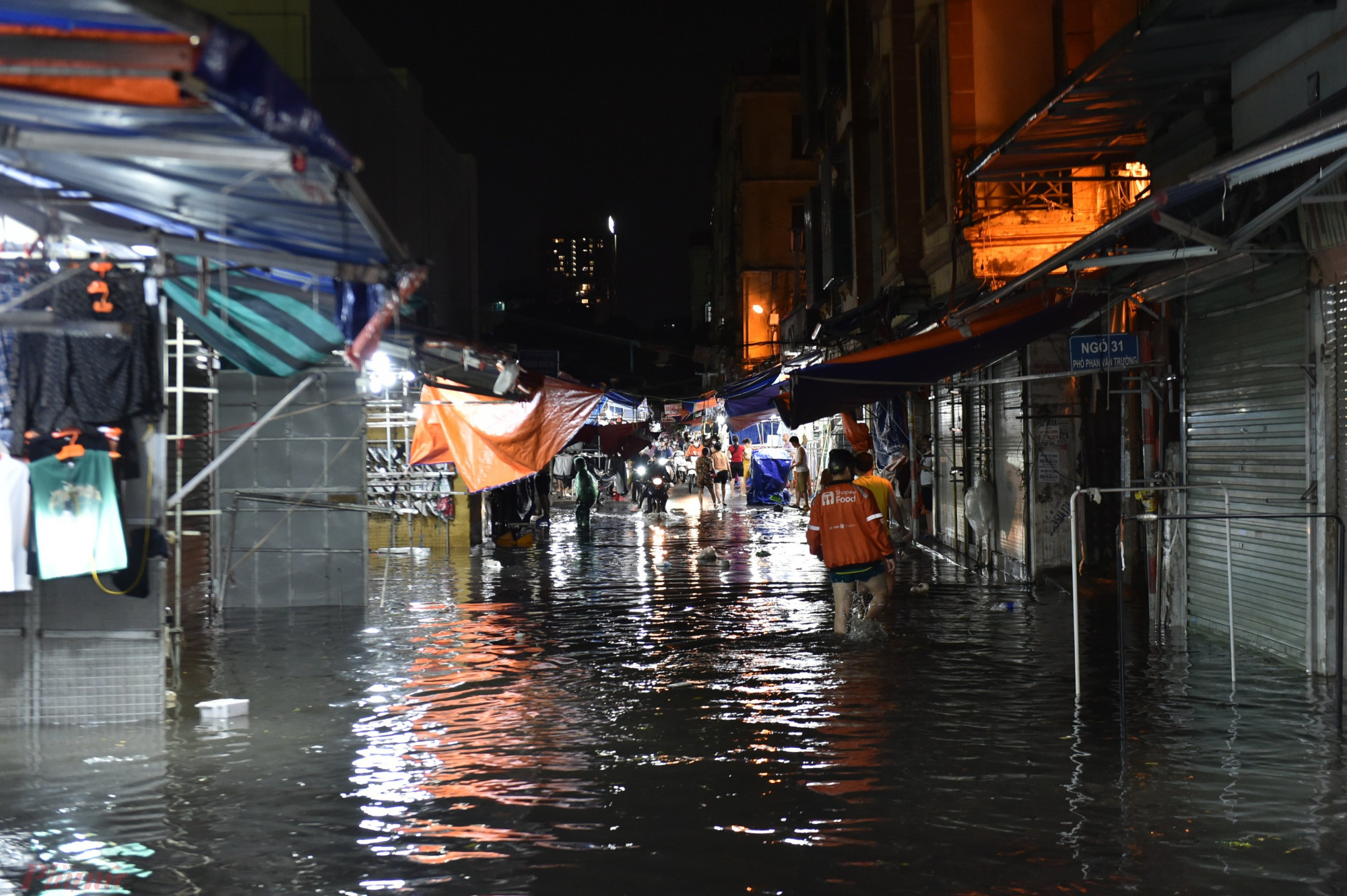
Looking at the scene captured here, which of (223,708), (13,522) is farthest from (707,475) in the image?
(13,522)

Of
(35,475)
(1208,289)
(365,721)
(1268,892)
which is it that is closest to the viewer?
→ (1268,892)

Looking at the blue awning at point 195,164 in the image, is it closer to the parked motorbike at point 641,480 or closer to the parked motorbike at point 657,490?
the parked motorbike at point 657,490

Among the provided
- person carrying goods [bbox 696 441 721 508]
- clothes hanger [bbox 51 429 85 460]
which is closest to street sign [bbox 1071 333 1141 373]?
clothes hanger [bbox 51 429 85 460]

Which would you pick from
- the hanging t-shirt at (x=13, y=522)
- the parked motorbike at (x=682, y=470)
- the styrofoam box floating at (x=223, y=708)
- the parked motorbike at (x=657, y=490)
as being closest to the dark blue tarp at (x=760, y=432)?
the parked motorbike at (x=657, y=490)

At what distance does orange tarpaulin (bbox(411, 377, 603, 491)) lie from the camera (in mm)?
16875

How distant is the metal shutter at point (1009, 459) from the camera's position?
56.9 feet

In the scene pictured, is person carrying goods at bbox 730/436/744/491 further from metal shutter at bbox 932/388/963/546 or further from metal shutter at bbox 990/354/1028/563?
metal shutter at bbox 990/354/1028/563

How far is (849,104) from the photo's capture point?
27203mm

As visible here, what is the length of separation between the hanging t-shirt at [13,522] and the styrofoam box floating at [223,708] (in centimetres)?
144

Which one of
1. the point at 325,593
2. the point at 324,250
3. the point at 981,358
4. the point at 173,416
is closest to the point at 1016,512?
the point at 981,358

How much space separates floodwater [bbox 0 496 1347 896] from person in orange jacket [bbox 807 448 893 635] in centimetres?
47

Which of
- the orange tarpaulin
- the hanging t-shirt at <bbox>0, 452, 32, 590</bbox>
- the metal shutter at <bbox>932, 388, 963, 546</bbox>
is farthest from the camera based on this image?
the metal shutter at <bbox>932, 388, 963, 546</bbox>

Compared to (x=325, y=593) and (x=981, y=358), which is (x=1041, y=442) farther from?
(x=325, y=593)

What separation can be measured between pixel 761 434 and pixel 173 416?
2526 centimetres
